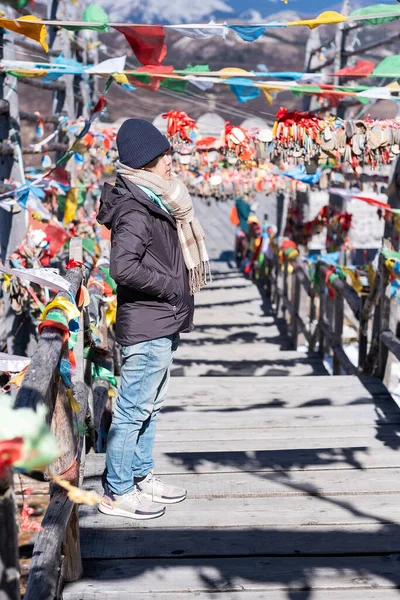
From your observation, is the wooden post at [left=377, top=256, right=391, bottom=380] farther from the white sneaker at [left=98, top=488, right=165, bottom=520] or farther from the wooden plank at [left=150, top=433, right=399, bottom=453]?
the white sneaker at [left=98, top=488, right=165, bottom=520]

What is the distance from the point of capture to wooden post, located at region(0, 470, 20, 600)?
4.42 ft

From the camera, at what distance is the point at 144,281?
2.65 metres

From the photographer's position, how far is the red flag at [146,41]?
427 cm

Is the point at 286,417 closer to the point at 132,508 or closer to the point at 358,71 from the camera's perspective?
the point at 132,508

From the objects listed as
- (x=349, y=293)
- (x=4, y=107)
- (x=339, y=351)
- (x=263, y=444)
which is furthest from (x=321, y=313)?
(x=4, y=107)

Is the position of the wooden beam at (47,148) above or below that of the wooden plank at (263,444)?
above

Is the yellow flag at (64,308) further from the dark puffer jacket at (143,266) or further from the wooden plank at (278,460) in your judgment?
the wooden plank at (278,460)

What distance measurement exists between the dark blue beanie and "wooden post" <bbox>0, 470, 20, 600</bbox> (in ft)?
5.23

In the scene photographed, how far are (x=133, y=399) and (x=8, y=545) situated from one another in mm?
1466

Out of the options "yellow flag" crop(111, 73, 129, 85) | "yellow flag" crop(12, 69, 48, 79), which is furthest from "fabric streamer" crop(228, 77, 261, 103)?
"yellow flag" crop(12, 69, 48, 79)

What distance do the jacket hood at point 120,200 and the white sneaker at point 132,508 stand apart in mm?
1131

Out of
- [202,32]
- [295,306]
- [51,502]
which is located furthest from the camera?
[295,306]

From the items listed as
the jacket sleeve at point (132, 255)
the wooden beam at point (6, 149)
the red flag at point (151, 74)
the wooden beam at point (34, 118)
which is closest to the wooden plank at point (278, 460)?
the jacket sleeve at point (132, 255)

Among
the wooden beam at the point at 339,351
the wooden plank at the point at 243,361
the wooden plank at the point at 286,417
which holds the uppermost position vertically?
the wooden plank at the point at 286,417
